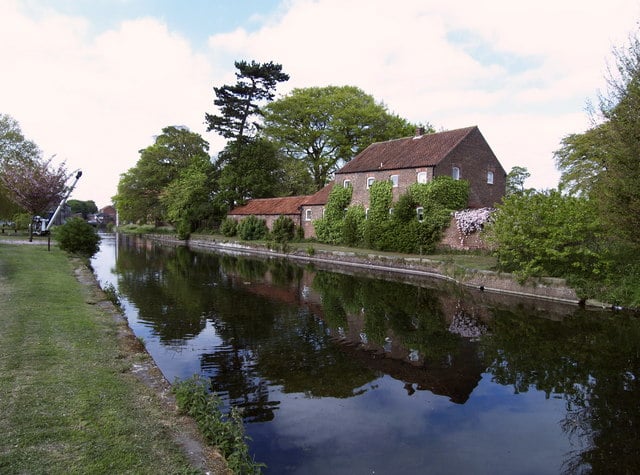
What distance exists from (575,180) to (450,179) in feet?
45.5

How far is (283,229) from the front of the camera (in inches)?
1484

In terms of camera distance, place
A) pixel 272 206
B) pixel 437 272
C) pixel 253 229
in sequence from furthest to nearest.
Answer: pixel 272 206 < pixel 253 229 < pixel 437 272

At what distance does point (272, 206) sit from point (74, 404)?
3745cm

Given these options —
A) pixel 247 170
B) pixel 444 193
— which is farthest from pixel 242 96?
pixel 444 193

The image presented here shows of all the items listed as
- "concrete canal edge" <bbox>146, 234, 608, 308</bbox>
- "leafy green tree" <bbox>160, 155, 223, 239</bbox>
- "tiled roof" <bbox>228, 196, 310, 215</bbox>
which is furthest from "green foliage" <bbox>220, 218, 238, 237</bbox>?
"concrete canal edge" <bbox>146, 234, 608, 308</bbox>

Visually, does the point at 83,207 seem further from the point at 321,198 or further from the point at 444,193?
the point at 444,193

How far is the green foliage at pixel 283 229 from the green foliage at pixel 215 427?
31512mm

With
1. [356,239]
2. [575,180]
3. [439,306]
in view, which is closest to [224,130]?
[356,239]

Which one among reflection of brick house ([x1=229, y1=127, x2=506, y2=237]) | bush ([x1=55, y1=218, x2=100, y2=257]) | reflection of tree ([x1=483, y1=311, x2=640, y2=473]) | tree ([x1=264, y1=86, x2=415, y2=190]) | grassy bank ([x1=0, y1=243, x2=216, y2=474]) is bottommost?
reflection of tree ([x1=483, y1=311, x2=640, y2=473])

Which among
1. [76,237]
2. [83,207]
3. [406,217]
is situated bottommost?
[76,237]

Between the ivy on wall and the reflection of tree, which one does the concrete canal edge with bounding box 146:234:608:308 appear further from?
the ivy on wall

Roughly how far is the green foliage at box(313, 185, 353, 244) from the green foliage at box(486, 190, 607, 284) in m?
16.6

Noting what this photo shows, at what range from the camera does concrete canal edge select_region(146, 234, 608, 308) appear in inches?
642

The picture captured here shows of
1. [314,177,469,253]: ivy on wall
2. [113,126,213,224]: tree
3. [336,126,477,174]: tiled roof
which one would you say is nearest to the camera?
[314,177,469,253]: ivy on wall
